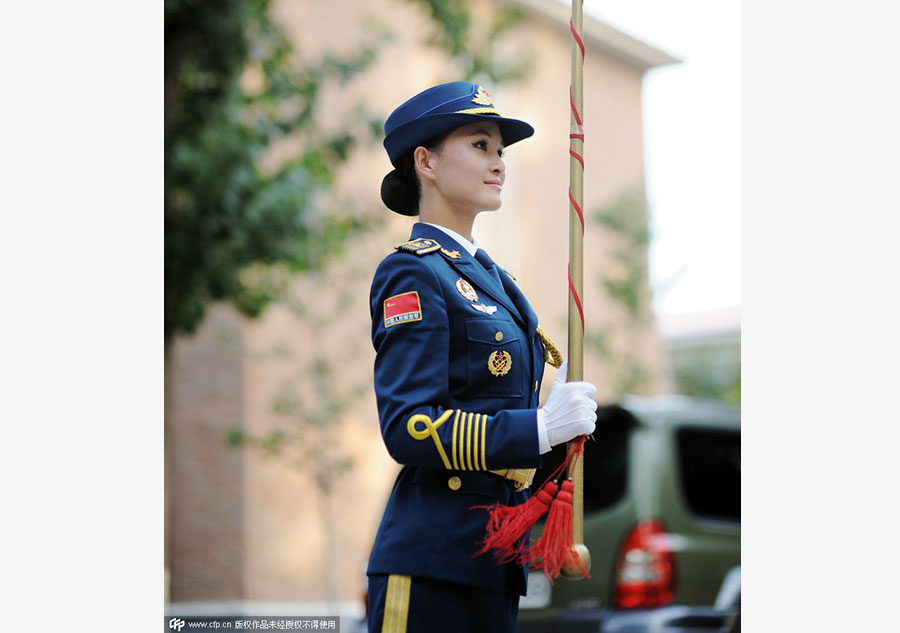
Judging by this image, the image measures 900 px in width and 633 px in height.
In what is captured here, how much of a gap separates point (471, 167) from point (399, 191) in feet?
0.77

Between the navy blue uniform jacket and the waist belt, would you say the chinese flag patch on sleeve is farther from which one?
the waist belt

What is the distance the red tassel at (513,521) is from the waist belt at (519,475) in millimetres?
92

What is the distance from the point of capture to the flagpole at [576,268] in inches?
79.0

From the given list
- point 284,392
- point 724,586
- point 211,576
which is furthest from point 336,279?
point 724,586

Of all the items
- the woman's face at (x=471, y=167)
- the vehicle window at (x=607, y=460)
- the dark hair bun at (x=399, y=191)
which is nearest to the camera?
the woman's face at (x=471, y=167)

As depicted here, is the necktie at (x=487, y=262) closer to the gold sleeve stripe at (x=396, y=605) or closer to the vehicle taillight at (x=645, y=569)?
the gold sleeve stripe at (x=396, y=605)

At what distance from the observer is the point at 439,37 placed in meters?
7.79

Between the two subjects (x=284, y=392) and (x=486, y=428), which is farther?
(x=284, y=392)

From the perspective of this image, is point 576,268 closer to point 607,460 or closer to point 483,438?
point 483,438

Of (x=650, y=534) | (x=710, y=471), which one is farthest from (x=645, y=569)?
(x=710, y=471)

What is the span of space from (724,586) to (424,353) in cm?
308

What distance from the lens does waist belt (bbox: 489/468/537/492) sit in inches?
83.6

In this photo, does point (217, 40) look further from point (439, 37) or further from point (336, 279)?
point (336, 279)

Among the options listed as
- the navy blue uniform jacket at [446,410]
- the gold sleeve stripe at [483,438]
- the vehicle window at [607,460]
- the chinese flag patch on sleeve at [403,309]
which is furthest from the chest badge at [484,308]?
the vehicle window at [607,460]
